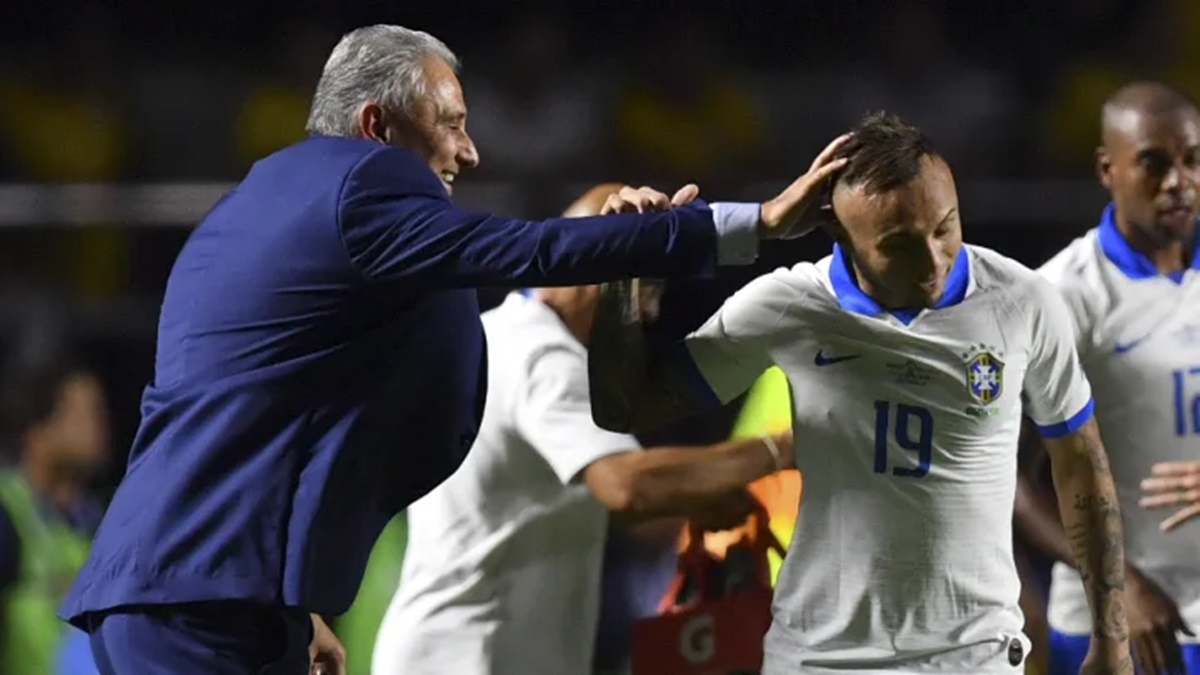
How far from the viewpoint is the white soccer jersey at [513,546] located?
4.39 metres

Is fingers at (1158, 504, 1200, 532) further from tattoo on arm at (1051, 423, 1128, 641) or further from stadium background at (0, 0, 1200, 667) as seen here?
stadium background at (0, 0, 1200, 667)

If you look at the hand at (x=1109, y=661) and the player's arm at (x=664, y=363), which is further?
the hand at (x=1109, y=661)

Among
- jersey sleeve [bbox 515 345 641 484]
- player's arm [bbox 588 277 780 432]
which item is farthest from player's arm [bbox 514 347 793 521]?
player's arm [bbox 588 277 780 432]

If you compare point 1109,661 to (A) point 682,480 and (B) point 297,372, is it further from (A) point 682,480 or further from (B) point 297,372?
(B) point 297,372

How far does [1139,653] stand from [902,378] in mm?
1047

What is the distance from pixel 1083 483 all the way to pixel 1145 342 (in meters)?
0.77

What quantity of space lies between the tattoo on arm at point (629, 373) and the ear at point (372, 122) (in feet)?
1.50

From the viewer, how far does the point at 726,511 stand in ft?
13.8

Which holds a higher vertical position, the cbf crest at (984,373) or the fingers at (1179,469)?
the cbf crest at (984,373)

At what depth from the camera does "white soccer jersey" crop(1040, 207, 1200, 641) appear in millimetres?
4672

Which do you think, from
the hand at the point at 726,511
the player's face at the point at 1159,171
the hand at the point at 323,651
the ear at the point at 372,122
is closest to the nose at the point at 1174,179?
the player's face at the point at 1159,171

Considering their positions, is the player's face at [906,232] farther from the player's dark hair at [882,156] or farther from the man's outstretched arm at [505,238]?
the man's outstretched arm at [505,238]

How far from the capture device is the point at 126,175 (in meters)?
8.23

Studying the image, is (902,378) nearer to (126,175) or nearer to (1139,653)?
(1139,653)
